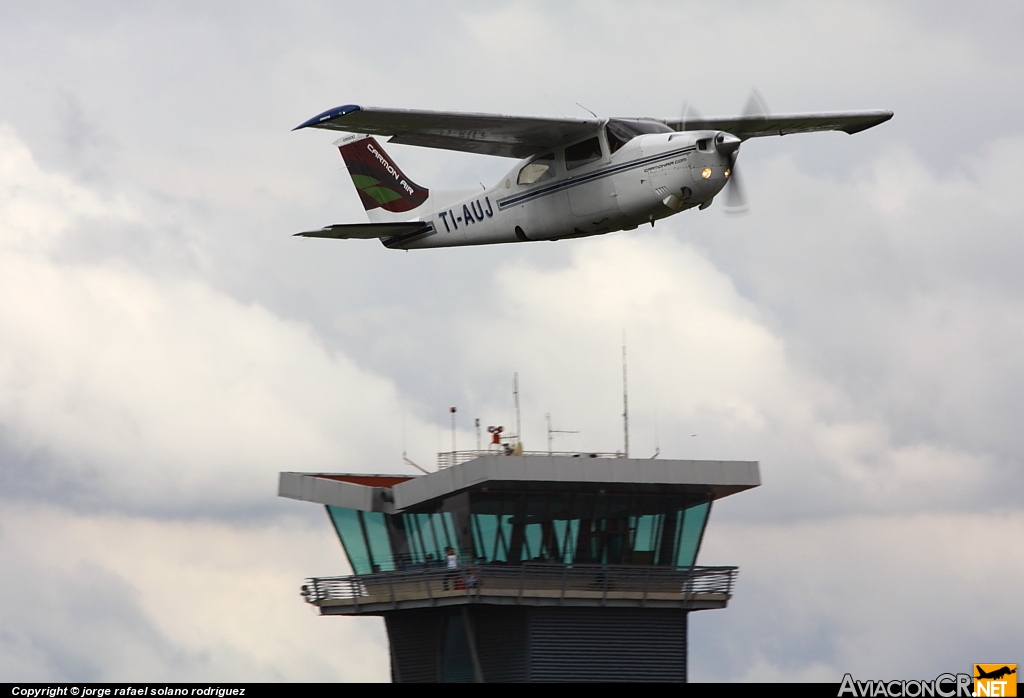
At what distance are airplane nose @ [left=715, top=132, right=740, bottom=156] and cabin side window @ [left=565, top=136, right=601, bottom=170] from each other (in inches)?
117

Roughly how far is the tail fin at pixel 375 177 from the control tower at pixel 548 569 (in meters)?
6.93

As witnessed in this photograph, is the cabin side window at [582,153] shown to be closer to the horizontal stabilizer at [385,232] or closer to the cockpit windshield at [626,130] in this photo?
the cockpit windshield at [626,130]

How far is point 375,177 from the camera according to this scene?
4153 cm

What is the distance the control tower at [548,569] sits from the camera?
3666 cm

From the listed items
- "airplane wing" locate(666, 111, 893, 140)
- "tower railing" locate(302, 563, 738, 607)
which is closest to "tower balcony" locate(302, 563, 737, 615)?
"tower railing" locate(302, 563, 738, 607)

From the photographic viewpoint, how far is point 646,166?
2945 cm

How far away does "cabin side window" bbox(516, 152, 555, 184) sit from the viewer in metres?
32.0

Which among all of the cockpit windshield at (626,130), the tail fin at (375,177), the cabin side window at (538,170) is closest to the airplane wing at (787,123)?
the cabin side window at (538,170)

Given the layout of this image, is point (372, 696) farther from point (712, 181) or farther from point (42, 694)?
point (712, 181)

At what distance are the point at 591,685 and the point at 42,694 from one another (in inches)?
565

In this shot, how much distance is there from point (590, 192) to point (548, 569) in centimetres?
1051

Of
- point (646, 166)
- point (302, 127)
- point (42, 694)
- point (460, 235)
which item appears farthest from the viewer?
point (460, 235)

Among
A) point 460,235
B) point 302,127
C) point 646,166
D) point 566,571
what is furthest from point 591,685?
point 302,127

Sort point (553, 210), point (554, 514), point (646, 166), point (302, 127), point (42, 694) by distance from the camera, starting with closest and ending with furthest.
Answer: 1. point (42, 694)
2. point (302, 127)
3. point (646, 166)
4. point (553, 210)
5. point (554, 514)
